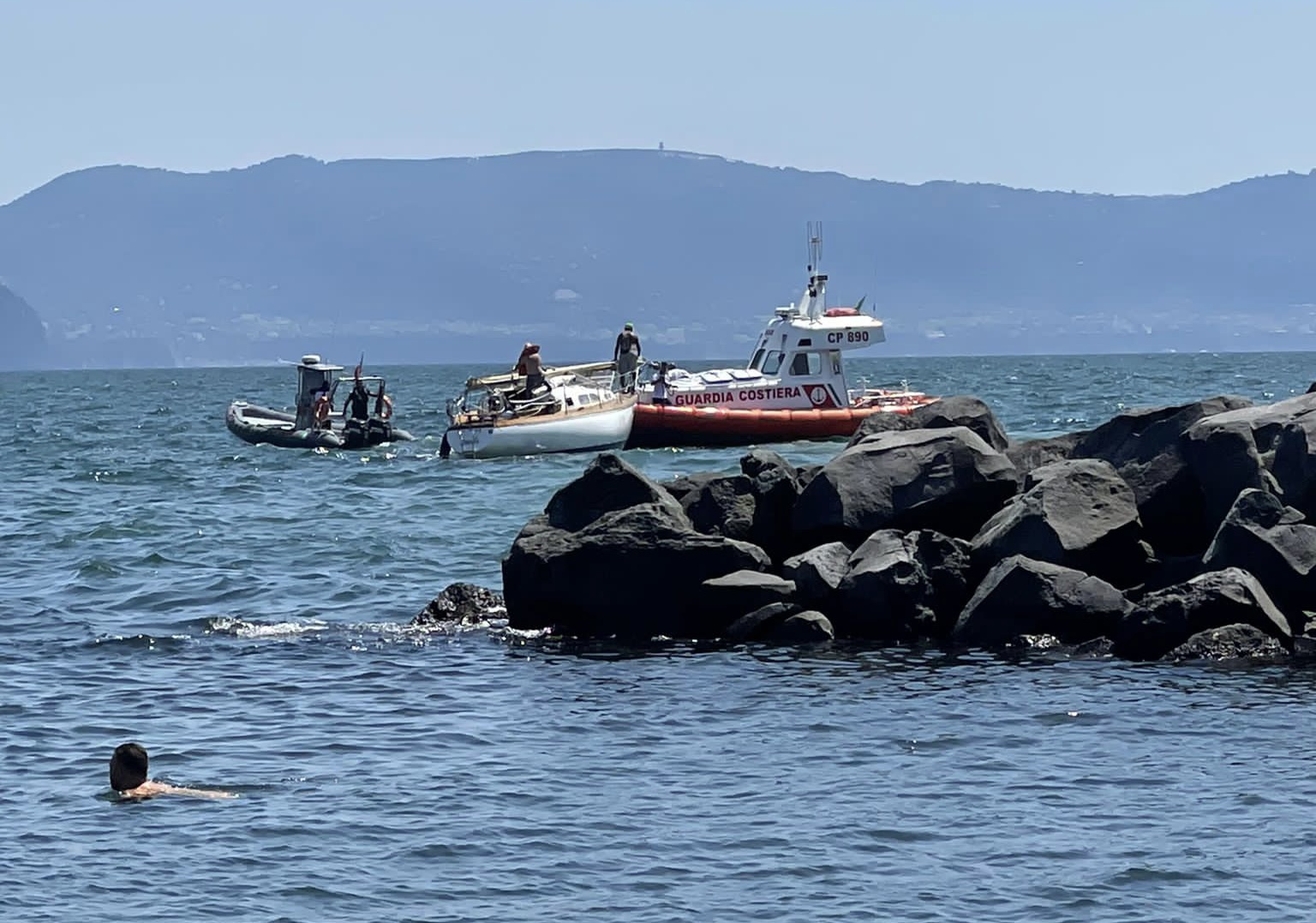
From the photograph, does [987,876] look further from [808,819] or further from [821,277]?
[821,277]

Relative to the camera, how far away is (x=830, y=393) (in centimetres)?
5141

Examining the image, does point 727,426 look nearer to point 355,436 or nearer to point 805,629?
point 355,436

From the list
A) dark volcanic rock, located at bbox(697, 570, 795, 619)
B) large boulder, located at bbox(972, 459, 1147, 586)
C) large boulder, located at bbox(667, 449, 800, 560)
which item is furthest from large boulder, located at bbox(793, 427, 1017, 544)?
dark volcanic rock, located at bbox(697, 570, 795, 619)

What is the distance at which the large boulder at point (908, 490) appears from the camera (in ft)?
75.8

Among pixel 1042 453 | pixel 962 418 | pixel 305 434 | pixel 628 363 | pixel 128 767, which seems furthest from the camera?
pixel 305 434

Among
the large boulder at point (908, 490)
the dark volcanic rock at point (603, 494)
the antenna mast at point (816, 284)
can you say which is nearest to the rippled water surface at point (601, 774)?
the dark volcanic rock at point (603, 494)

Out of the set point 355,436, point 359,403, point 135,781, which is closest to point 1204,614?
point 135,781

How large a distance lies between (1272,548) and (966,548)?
3.43 m

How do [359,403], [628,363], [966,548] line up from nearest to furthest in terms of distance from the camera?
[966,548]
[628,363]
[359,403]

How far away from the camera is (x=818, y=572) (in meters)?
21.9

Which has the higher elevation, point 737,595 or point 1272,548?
point 1272,548

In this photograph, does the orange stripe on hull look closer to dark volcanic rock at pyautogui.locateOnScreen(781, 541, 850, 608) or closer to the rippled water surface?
the rippled water surface

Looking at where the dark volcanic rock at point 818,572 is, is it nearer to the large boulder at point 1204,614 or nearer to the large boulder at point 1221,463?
the large boulder at point 1204,614

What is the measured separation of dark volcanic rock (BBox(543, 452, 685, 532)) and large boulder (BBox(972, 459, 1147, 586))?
12.4 ft
